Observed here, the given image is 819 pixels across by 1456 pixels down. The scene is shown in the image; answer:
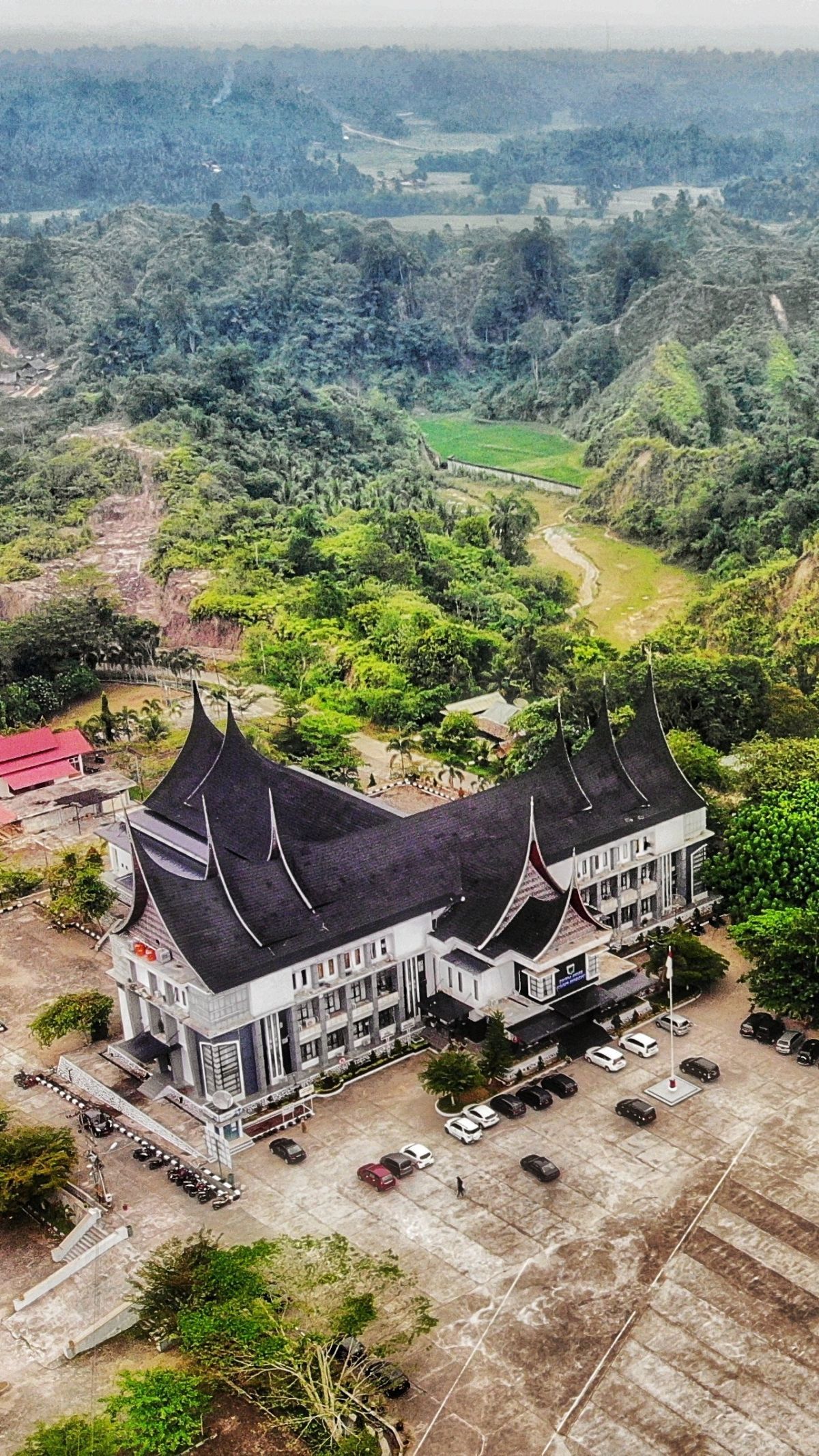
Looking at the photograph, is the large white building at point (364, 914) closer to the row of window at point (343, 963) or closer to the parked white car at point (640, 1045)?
Answer: the row of window at point (343, 963)

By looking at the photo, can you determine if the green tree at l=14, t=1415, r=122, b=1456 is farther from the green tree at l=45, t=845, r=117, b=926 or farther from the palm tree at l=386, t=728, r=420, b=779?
the palm tree at l=386, t=728, r=420, b=779

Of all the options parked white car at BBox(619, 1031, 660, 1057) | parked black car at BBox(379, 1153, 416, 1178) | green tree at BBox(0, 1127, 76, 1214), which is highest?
green tree at BBox(0, 1127, 76, 1214)

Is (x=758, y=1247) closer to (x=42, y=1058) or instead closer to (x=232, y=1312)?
(x=232, y=1312)

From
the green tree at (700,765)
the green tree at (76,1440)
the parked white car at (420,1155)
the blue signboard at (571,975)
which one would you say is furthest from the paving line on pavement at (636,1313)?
the green tree at (700,765)

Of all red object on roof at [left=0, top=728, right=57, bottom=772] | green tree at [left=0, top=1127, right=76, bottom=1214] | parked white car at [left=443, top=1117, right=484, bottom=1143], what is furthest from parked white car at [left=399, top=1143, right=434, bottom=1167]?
red object on roof at [left=0, top=728, right=57, bottom=772]

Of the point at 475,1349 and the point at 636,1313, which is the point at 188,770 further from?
the point at 636,1313
